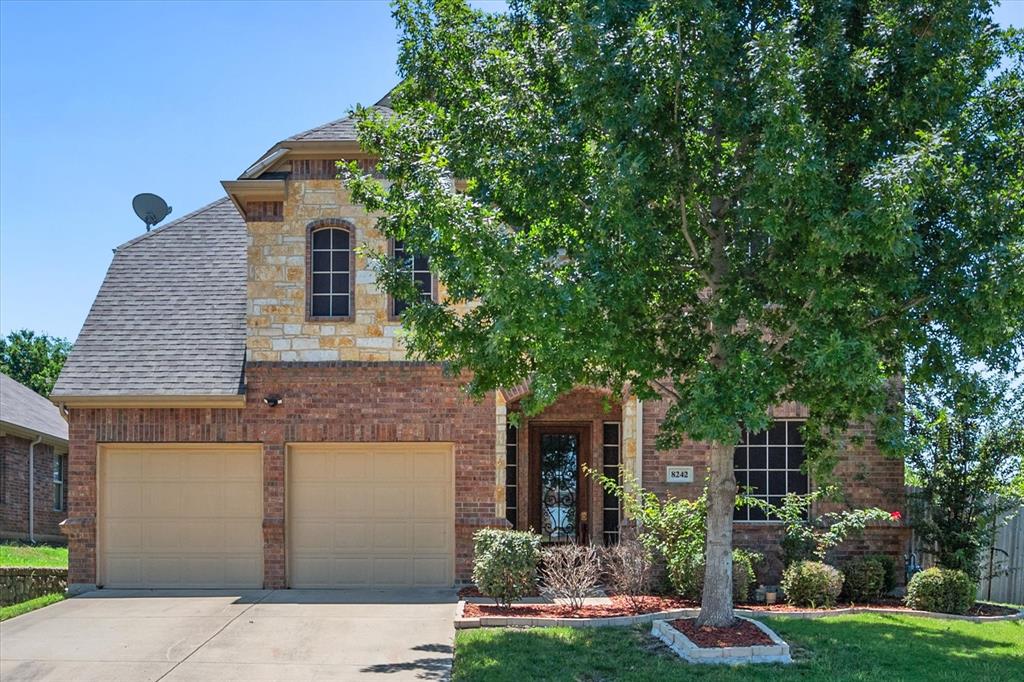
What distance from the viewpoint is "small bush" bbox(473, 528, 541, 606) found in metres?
12.6

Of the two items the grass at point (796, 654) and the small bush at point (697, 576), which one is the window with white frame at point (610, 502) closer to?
the small bush at point (697, 576)

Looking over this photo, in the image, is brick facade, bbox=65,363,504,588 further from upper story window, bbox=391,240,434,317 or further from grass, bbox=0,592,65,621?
upper story window, bbox=391,240,434,317

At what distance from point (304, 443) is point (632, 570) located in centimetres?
525

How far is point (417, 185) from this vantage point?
34.2 ft

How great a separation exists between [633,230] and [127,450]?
9.39 m

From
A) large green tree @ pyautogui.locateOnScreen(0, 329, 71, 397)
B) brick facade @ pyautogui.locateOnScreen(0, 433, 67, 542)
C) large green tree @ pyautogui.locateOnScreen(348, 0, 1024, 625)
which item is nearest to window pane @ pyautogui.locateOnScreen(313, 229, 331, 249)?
large green tree @ pyautogui.locateOnScreen(348, 0, 1024, 625)

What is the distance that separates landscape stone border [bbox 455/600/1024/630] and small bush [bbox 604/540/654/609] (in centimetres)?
72

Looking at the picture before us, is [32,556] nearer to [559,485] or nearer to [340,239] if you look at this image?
[340,239]

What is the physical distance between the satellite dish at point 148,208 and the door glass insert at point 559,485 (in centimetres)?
880

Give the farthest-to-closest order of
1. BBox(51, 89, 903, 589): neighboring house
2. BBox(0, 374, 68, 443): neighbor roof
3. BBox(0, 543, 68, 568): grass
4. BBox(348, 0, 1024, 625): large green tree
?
BBox(0, 374, 68, 443): neighbor roof, BBox(0, 543, 68, 568): grass, BBox(51, 89, 903, 589): neighboring house, BBox(348, 0, 1024, 625): large green tree

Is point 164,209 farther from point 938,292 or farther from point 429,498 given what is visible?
point 938,292

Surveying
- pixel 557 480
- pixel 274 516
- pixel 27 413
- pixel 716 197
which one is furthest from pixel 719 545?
pixel 27 413

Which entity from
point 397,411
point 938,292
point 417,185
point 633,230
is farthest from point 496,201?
point 397,411

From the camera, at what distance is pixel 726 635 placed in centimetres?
1072
